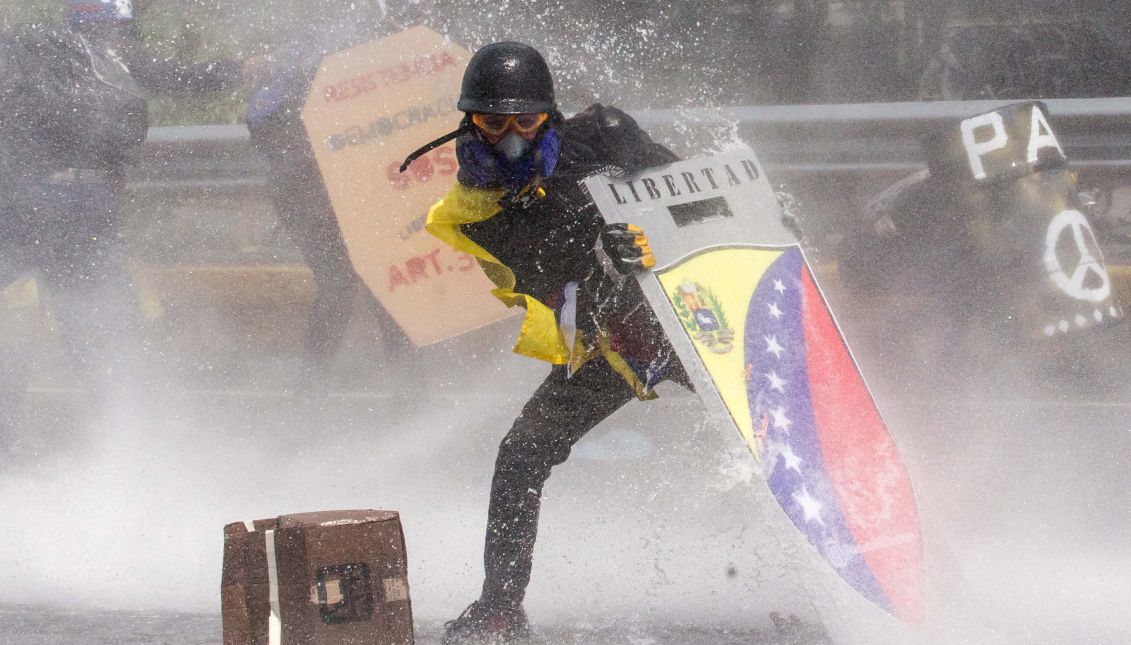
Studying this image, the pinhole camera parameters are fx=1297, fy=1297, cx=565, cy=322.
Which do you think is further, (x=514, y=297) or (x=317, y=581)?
(x=514, y=297)

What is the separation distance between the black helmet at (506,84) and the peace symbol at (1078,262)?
2246mm

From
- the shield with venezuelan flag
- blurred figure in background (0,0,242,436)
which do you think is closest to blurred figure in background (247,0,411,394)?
blurred figure in background (0,0,242,436)

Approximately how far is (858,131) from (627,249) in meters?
2.52

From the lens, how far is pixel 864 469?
10.1ft

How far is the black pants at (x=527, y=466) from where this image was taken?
10.5ft

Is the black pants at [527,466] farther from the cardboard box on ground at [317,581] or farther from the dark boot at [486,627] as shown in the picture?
the cardboard box on ground at [317,581]

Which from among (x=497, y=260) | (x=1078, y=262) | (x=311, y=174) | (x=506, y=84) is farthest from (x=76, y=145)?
(x=1078, y=262)

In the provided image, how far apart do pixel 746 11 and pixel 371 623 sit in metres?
3.76

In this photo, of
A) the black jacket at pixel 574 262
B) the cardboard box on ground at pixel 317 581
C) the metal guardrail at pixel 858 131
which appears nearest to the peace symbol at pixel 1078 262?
the metal guardrail at pixel 858 131

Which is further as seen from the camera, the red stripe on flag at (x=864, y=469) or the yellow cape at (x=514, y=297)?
the yellow cape at (x=514, y=297)

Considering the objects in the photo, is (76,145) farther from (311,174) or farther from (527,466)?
(527,466)

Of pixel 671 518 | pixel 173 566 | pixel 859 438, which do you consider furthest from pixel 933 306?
pixel 173 566

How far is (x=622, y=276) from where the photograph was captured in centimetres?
302

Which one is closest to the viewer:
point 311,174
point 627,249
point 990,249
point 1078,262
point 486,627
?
point 627,249
